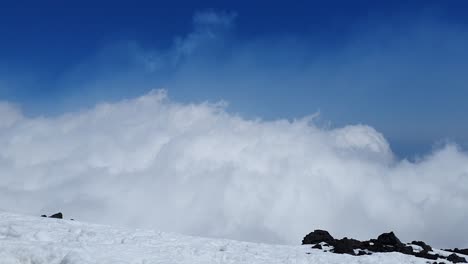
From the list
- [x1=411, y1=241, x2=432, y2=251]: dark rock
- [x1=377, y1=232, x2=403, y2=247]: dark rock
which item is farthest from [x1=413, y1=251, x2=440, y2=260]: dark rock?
[x1=411, y1=241, x2=432, y2=251]: dark rock

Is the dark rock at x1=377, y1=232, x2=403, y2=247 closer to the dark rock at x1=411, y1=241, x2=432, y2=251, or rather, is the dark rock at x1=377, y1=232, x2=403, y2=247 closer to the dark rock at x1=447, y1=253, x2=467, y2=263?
the dark rock at x1=411, y1=241, x2=432, y2=251

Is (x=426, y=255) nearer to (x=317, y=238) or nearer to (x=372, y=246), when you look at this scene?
(x=372, y=246)

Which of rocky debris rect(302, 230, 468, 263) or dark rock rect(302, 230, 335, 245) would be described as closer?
rocky debris rect(302, 230, 468, 263)

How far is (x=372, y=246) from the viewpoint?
121ft

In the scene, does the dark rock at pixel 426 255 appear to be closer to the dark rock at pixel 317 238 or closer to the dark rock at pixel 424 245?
the dark rock at pixel 424 245

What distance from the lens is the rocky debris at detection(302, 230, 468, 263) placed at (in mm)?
34219

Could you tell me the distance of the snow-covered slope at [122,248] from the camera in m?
23.3

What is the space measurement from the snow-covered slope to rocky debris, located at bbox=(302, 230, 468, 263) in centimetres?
164

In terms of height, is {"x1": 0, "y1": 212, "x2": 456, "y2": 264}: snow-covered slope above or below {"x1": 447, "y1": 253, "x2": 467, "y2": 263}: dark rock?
below

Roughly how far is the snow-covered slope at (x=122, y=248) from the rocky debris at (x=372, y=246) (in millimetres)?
1638

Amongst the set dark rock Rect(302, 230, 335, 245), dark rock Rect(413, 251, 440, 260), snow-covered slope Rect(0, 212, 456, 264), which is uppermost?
dark rock Rect(302, 230, 335, 245)

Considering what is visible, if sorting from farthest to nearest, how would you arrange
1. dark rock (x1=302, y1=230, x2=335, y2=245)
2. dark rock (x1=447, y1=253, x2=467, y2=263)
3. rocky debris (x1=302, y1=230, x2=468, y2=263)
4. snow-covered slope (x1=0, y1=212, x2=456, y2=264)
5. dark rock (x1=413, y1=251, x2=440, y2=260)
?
dark rock (x1=302, y1=230, x2=335, y2=245)
dark rock (x1=447, y1=253, x2=467, y2=263)
dark rock (x1=413, y1=251, x2=440, y2=260)
rocky debris (x1=302, y1=230, x2=468, y2=263)
snow-covered slope (x1=0, y1=212, x2=456, y2=264)

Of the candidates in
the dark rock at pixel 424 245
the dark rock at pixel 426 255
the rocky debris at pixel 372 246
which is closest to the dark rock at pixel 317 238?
the rocky debris at pixel 372 246

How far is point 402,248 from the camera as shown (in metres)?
36.7
